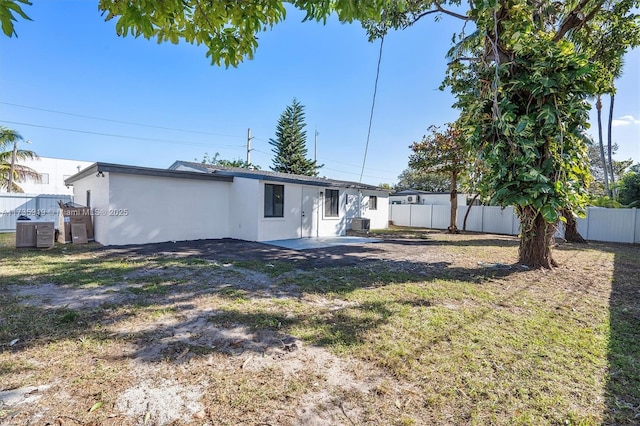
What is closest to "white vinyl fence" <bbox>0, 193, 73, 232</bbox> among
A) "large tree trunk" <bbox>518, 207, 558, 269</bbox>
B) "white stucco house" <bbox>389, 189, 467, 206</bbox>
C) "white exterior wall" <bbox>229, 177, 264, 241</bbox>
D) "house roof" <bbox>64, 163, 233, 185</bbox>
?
"house roof" <bbox>64, 163, 233, 185</bbox>

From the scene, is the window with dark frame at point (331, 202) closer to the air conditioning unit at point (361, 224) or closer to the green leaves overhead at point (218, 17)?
the air conditioning unit at point (361, 224)

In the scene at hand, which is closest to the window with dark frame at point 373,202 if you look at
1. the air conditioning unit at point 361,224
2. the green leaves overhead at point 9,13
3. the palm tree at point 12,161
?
the air conditioning unit at point 361,224

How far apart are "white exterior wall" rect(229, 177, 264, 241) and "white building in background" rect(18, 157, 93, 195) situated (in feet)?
64.8

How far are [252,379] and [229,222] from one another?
9829 millimetres

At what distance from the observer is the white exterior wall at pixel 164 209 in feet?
30.3

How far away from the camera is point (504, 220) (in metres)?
16.0

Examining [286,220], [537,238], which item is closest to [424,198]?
[286,220]

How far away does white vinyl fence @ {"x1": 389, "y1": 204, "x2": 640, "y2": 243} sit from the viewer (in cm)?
1259

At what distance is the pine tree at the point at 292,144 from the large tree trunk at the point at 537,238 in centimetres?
2215

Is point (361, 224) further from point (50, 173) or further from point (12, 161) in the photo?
point (50, 173)

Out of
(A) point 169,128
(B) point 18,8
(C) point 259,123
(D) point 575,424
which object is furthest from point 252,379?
(A) point 169,128

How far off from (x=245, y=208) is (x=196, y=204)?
169 centimetres

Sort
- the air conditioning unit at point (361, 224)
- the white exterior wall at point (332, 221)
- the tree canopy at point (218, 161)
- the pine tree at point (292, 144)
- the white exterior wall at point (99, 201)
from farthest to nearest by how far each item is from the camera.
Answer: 1. the tree canopy at point (218, 161)
2. the pine tree at point (292, 144)
3. the air conditioning unit at point (361, 224)
4. the white exterior wall at point (332, 221)
5. the white exterior wall at point (99, 201)

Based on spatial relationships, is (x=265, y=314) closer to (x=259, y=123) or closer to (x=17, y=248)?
(x=17, y=248)
